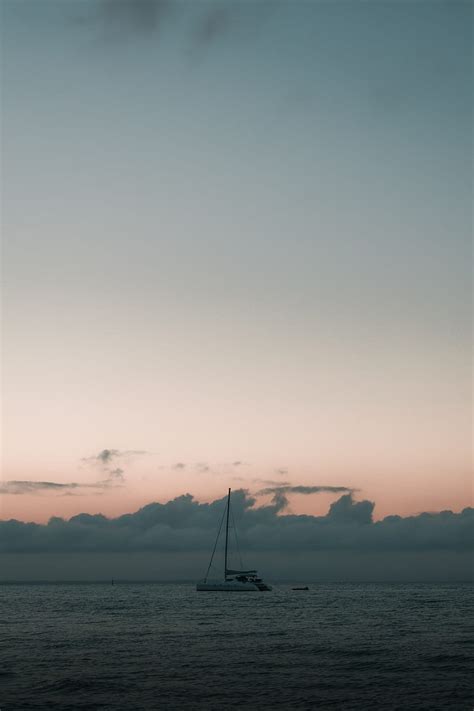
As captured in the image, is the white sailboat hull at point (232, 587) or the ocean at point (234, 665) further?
the white sailboat hull at point (232, 587)

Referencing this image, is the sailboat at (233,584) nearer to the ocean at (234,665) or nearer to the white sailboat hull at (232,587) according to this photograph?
the white sailboat hull at (232,587)

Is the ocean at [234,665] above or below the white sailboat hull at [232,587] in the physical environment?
above

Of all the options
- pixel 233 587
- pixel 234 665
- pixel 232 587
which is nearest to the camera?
pixel 234 665

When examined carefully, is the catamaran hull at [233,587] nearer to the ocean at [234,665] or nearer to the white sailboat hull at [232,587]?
the white sailboat hull at [232,587]

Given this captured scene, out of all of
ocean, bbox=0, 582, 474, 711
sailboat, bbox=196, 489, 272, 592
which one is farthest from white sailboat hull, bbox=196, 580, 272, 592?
ocean, bbox=0, 582, 474, 711

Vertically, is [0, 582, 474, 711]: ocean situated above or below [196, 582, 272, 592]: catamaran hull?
above

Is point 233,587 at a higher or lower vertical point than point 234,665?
lower

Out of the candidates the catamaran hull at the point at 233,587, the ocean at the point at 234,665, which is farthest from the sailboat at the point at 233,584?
the ocean at the point at 234,665

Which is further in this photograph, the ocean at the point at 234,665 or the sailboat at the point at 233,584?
Answer: the sailboat at the point at 233,584

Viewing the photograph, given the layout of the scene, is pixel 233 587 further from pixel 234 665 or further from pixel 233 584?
pixel 234 665

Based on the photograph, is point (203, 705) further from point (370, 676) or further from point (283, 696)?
point (370, 676)

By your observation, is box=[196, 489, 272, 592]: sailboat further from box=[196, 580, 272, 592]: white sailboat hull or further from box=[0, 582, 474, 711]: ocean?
box=[0, 582, 474, 711]: ocean

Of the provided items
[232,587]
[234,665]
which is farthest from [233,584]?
[234,665]

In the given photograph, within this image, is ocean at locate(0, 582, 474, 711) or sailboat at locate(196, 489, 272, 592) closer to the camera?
ocean at locate(0, 582, 474, 711)
